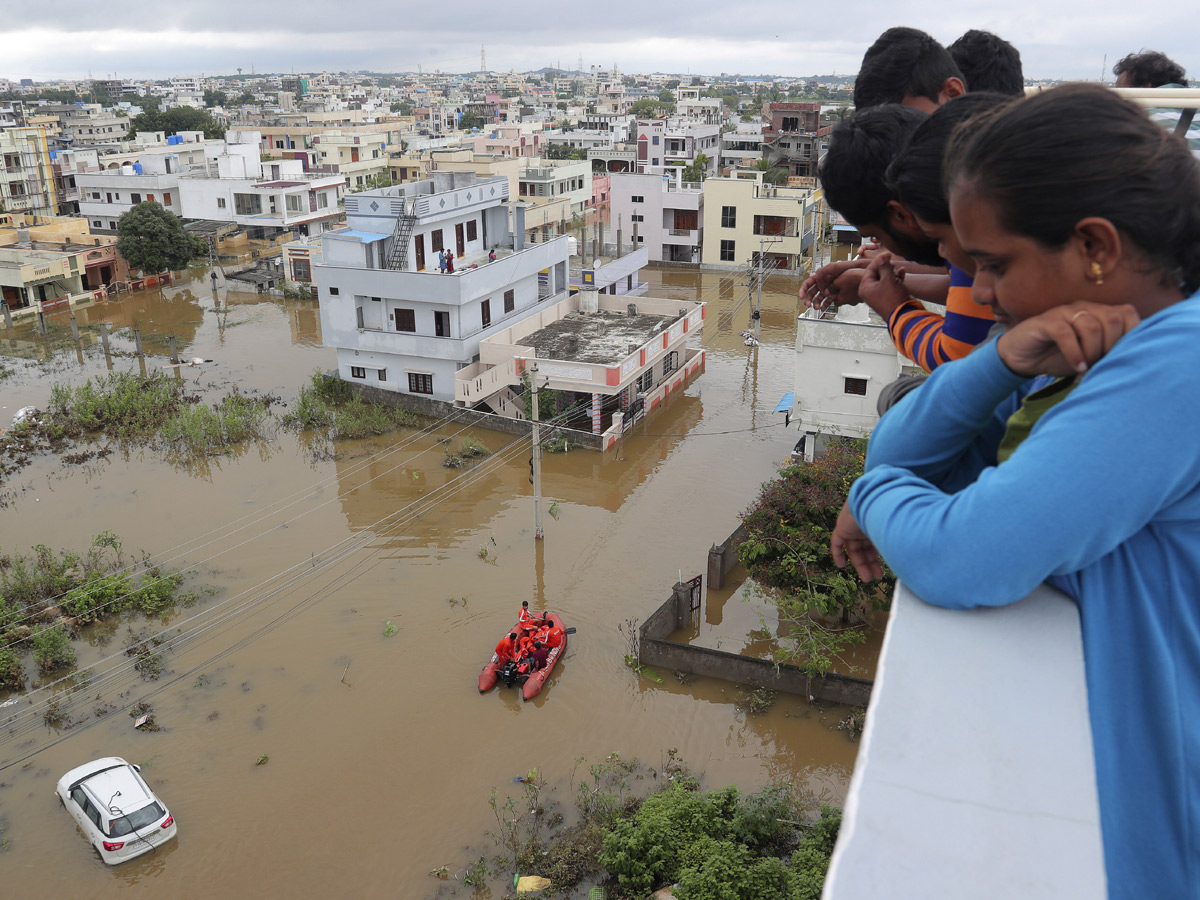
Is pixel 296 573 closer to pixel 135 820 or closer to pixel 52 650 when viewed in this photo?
pixel 52 650

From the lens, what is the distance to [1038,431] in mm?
1214

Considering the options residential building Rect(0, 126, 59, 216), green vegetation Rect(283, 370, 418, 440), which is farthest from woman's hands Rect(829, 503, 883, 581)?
residential building Rect(0, 126, 59, 216)

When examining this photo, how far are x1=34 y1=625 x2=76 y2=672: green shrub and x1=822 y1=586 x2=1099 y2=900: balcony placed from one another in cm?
1399

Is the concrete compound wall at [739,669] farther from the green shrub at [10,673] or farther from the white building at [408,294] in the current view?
the white building at [408,294]

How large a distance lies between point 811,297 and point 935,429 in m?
2.20

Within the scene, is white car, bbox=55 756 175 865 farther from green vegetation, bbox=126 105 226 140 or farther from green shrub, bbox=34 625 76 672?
green vegetation, bbox=126 105 226 140

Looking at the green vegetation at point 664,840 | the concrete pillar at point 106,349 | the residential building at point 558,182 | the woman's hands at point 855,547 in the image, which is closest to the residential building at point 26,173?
the concrete pillar at point 106,349

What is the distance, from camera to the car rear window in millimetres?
9258

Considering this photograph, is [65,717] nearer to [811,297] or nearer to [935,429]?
[811,297]

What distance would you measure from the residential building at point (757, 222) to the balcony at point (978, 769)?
3498cm

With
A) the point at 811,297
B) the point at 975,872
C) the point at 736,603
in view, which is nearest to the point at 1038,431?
Answer: the point at 975,872

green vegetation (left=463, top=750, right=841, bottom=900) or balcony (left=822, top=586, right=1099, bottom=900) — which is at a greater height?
balcony (left=822, top=586, right=1099, bottom=900)

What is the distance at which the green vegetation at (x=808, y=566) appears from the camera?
1173cm

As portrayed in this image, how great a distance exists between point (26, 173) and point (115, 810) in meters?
40.5
